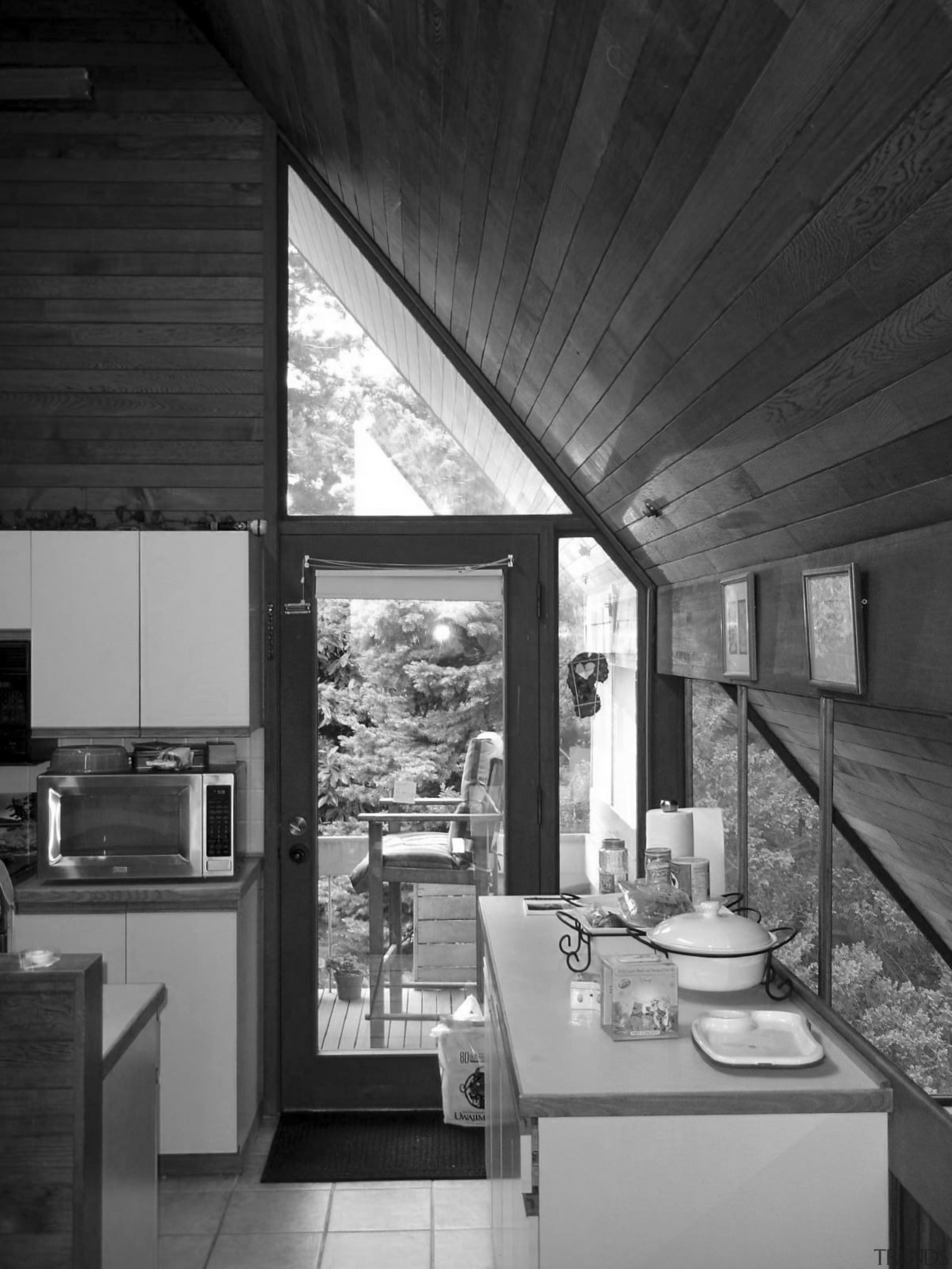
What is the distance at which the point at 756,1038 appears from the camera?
85.4 inches

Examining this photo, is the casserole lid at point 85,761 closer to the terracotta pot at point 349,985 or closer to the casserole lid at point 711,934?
the terracotta pot at point 349,985

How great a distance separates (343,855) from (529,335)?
200 centimetres

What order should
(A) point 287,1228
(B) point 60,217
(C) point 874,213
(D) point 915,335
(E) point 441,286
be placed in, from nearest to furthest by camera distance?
(C) point 874,213 < (D) point 915,335 < (A) point 287,1228 < (E) point 441,286 < (B) point 60,217

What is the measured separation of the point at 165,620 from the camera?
3.71 m

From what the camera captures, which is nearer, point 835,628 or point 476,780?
point 835,628

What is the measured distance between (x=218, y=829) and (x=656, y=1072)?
2.03 meters

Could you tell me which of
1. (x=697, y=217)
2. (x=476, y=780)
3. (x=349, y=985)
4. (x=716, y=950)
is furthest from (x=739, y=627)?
(x=349, y=985)

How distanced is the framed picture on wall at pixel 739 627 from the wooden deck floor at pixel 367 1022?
1.84 metres

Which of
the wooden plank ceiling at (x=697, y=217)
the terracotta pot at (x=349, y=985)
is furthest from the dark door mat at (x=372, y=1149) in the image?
the wooden plank ceiling at (x=697, y=217)

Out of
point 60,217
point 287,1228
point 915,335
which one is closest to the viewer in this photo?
point 915,335

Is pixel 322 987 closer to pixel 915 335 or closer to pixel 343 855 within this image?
pixel 343 855

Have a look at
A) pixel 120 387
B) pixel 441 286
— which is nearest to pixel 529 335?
pixel 441 286

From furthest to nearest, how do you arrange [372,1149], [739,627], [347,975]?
[347,975] < [372,1149] < [739,627]

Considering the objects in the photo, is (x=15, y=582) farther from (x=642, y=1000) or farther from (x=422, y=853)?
(x=642, y=1000)
